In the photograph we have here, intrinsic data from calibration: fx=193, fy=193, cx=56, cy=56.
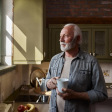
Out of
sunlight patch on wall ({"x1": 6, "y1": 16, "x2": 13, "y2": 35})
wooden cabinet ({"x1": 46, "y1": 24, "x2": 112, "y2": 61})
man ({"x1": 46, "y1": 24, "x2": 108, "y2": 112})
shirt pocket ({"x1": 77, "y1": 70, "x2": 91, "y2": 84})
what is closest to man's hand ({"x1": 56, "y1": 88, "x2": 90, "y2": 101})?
man ({"x1": 46, "y1": 24, "x2": 108, "y2": 112})

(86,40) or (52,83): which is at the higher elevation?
(86,40)

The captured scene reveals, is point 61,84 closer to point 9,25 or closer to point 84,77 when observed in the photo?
point 84,77

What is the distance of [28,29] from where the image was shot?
2.77 m

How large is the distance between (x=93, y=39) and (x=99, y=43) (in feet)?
0.43

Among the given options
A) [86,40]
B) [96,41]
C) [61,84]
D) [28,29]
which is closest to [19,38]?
[28,29]

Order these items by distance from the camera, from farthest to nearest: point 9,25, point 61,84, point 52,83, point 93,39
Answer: point 93,39 < point 9,25 < point 52,83 < point 61,84

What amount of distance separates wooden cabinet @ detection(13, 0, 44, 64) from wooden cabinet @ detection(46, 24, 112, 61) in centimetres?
60

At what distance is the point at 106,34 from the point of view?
3355 mm

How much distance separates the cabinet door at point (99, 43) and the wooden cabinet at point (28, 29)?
1057 millimetres

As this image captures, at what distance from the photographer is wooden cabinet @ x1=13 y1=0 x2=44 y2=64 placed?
276cm

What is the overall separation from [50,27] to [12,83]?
118cm

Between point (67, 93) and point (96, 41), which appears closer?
point (67, 93)

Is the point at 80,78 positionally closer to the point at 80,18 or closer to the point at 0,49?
the point at 0,49

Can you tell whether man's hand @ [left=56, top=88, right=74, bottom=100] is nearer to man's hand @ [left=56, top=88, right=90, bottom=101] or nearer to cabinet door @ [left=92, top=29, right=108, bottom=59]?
man's hand @ [left=56, top=88, right=90, bottom=101]
